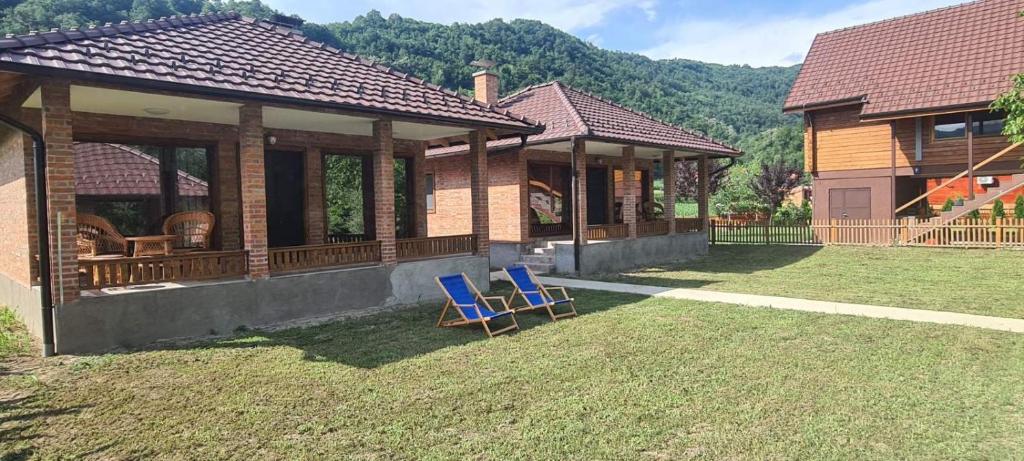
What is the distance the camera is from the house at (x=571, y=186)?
1517cm

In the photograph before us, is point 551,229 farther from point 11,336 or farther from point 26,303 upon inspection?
point 11,336

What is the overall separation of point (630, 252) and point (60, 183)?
12838 mm

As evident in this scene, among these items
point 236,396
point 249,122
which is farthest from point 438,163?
point 236,396

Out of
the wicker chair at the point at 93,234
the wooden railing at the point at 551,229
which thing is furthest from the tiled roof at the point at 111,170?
the wooden railing at the point at 551,229

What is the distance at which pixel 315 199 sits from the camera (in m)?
12.0

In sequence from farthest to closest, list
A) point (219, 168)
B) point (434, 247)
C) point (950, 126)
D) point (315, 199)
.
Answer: point (950, 126) < point (315, 199) < point (434, 247) < point (219, 168)

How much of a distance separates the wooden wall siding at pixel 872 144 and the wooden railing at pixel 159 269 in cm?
2148

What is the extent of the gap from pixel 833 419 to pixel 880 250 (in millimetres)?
16595

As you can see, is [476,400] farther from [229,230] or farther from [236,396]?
[229,230]

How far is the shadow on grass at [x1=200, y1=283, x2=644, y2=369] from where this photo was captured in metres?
7.02

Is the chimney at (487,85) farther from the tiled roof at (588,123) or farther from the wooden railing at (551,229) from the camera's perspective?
the wooden railing at (551,229)

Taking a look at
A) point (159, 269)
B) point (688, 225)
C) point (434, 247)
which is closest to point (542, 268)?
point (434, 247)

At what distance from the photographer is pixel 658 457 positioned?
412cm

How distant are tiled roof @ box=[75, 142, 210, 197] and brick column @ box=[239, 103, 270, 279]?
5.99 m
